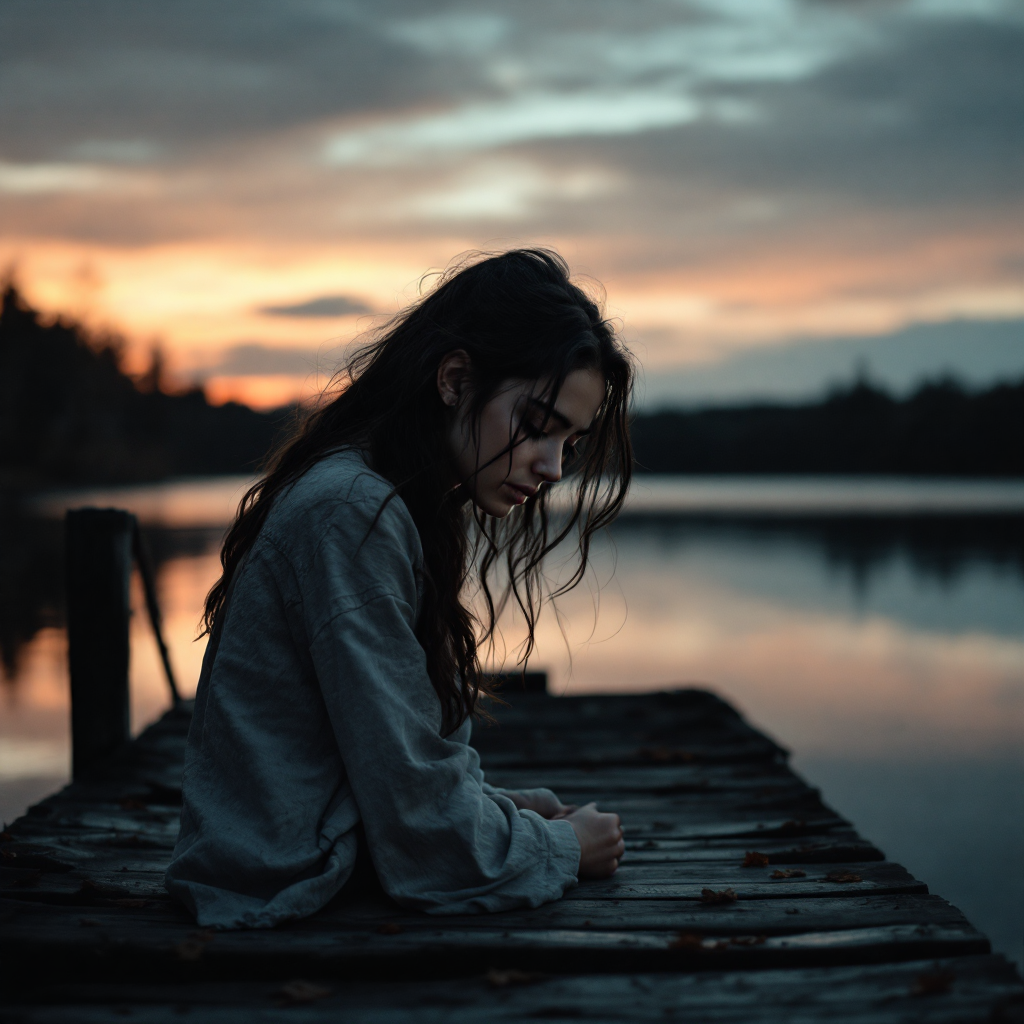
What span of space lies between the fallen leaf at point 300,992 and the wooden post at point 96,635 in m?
2.90

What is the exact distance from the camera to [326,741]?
2.16 m

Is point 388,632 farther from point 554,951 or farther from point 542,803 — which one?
point 542,803

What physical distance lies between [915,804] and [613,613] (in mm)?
8198

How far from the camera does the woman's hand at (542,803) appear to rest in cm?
272

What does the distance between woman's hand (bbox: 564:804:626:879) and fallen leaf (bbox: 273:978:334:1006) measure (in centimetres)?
80

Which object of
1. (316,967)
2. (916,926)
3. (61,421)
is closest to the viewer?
(316,967)

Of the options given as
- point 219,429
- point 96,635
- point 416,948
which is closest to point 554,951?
point 416,948

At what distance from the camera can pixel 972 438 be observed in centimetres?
4850

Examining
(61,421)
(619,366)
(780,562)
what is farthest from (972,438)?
(619,366)

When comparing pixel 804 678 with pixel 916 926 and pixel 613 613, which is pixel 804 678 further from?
pixel 916 926

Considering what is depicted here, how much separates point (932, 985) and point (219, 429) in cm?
6315

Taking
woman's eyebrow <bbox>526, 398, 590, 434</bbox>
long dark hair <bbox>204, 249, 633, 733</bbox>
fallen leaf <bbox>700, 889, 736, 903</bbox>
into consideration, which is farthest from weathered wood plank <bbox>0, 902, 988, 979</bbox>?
woman's eyebrow <bbox>526, 398, 590, 434</bbox>

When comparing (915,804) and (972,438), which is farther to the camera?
(972,438)

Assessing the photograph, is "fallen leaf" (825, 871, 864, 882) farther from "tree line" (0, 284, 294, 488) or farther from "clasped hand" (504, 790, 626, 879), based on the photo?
"tree line" (0, 284, 294, 488)
